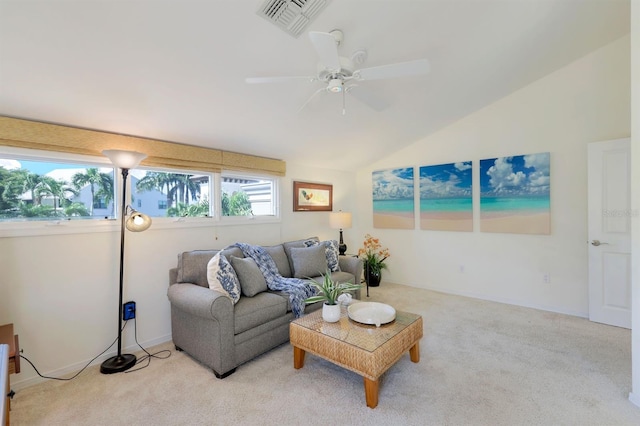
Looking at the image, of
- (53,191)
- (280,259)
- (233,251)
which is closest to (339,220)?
(280,259)

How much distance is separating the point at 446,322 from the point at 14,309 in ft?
12.8

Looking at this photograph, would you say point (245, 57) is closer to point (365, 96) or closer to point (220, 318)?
point (365, 96)

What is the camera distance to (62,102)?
7.04ft

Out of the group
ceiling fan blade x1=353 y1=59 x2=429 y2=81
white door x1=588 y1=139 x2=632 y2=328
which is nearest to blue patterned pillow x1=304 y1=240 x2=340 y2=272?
ceiling fan blade x1=353 y1=59 x2=429 y2=81

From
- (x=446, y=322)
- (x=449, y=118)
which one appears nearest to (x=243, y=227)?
(x=446, y=322)

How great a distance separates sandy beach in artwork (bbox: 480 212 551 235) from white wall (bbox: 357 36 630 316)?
8 centimetres

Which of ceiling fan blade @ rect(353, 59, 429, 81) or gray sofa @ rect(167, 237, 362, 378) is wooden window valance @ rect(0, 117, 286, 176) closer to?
gray sofa @ rect(167, 237, 362, 378)

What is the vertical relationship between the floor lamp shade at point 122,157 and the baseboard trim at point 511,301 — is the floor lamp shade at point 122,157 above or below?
above

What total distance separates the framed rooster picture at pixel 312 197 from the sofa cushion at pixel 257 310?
74.1 inches

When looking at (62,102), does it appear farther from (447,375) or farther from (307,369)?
(447,375)

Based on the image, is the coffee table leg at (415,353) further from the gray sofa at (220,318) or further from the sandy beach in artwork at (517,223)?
the sandy beach in artwork at (517,223)

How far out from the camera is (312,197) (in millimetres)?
4660

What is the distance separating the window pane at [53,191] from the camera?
2.23 metres

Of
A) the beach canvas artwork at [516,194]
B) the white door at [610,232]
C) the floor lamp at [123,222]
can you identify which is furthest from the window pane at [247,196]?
the white door at [610,232]
